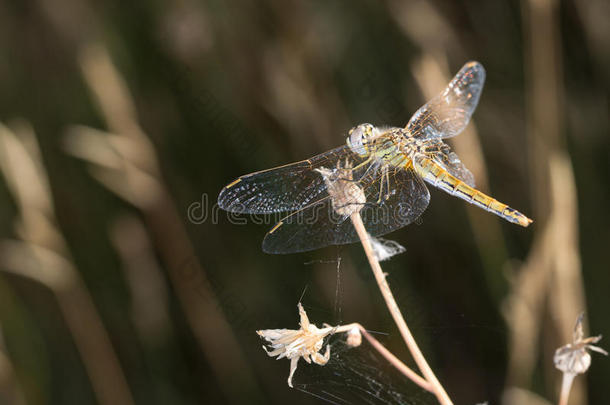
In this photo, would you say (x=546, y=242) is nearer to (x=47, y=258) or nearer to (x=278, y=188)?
(x=278, y=188)

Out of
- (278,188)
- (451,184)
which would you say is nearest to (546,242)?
(451,184)

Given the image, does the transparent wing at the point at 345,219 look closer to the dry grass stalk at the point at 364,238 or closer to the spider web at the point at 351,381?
the dry grass stalk at the point at 364,238

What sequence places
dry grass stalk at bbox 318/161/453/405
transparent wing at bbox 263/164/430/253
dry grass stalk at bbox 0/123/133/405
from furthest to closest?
dry grass stalk at bbox 0/123/133/405 → transparent wing at bbox 263/164/430/253 → dry grass stalk at bbox 318/161/453/405

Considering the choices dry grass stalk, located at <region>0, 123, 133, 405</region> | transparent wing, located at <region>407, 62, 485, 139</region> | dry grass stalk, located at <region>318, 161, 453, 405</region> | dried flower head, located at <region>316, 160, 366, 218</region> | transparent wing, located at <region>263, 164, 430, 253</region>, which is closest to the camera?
dry grass stalk, located at <region>318, 161, 453, 405</region>

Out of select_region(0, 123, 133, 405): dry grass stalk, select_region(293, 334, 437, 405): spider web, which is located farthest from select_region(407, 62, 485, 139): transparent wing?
select_region(0, 123, 133, 405): dry grass stalk

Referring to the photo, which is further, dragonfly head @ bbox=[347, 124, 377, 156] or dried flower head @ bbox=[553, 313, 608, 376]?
dragonfly head @ bbox=[347, 124, 377, 156]

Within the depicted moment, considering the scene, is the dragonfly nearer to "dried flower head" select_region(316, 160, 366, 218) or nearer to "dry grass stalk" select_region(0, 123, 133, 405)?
"dried flower head" select_region(316, 160, 366, 218)

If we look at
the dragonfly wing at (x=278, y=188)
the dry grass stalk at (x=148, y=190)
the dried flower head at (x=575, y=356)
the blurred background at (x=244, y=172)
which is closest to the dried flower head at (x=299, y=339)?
the dried flower head at (x=575, y=356)
